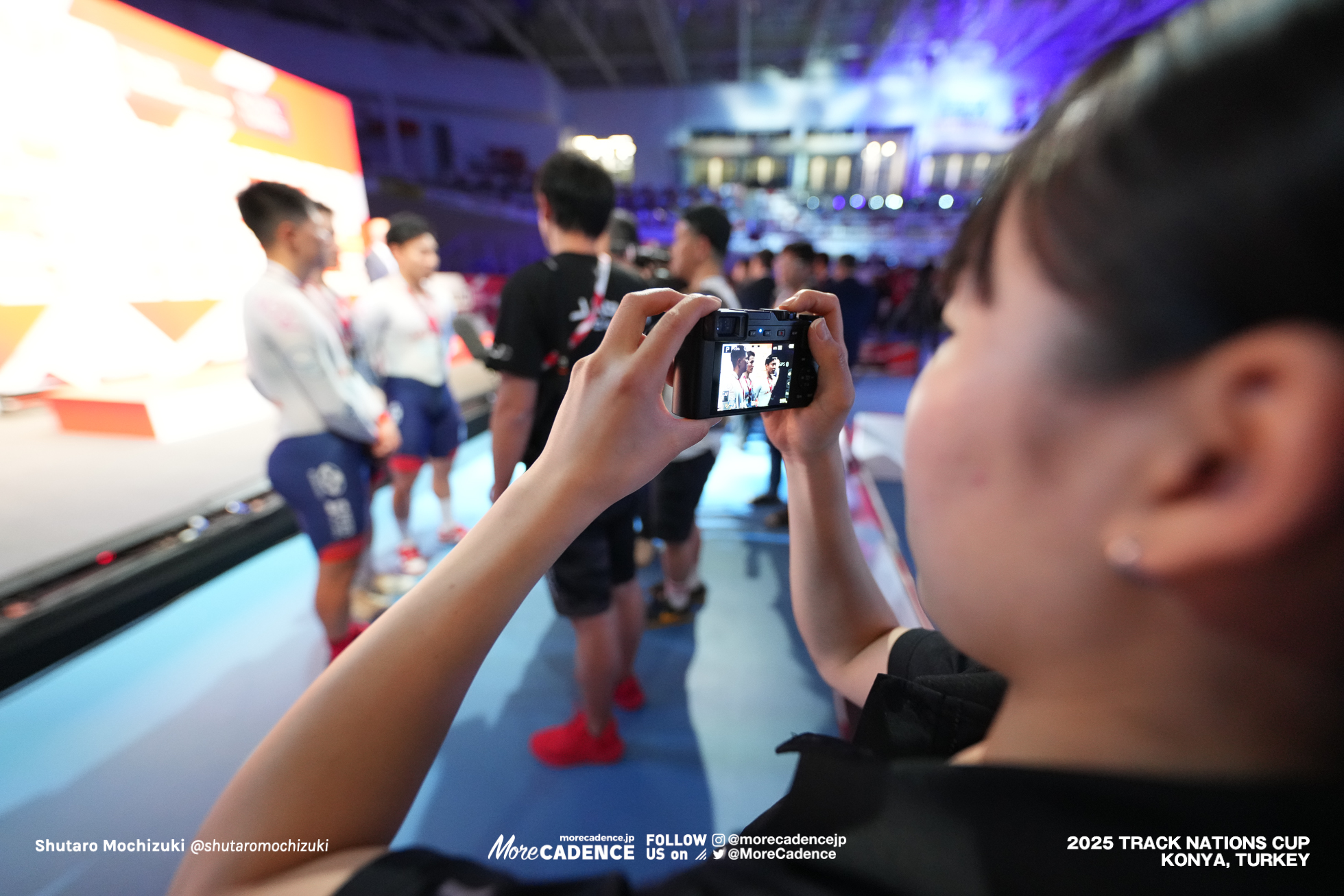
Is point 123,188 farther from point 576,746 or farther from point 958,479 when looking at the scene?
point 958,479

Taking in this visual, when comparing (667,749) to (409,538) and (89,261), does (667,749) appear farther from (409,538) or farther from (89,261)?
(89,261)

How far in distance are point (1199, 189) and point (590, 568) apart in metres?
1.28

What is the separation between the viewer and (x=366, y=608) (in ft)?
7.18

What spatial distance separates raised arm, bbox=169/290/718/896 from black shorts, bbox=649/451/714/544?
4.26ft

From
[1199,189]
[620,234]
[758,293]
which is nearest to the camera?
[1199,189]

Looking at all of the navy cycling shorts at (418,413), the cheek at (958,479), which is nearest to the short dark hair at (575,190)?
the cheek at (958,479)

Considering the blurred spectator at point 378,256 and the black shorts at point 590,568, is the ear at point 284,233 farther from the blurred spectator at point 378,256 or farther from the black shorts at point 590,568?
the blurred spectator at point 378,256

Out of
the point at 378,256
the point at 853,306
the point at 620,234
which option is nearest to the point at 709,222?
the point at 620,234

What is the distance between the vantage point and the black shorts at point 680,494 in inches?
73.5

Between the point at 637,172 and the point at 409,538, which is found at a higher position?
the point at 637,172

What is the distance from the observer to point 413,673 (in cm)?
39

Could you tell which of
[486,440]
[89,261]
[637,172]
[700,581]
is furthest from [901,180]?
[89,261]

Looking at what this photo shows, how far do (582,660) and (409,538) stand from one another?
61.9 inches

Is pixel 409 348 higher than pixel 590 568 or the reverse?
higher
